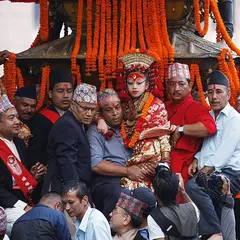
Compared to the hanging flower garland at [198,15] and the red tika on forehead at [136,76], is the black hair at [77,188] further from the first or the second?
the hanging flower garland at [198,15]

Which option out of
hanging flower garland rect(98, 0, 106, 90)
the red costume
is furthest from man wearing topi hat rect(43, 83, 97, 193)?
the red costume

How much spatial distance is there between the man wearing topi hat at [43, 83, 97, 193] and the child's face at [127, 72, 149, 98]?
0.41 meters

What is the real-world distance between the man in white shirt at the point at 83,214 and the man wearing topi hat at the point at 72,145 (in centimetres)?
61

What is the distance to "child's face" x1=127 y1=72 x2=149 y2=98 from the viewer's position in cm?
1006

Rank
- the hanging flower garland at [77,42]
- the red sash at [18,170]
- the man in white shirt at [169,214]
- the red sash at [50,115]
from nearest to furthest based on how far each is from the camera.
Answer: the man in white shirt at [169,214] → the red sash at [18,170] → the red sash at [50,115] → the hanging flower garland at [77,42]

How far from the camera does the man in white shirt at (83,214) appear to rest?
28.3 ft

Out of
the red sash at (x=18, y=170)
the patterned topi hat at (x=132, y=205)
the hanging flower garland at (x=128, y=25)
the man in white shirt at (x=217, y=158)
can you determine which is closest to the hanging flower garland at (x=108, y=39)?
the hanging flower garland at (x=128, y=25)

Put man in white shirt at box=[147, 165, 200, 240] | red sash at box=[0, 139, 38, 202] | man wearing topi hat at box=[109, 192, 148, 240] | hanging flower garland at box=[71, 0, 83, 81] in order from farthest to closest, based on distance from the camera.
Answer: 1. hanging flower garland at box=[71, 0, 83, 81]
2. red sash at box=[0, 139, 38, 202]
3. man wearing topi hat at box=[109, 192, 148, 240]
4. man in white shirt at box=[147, 165, 200, 240]

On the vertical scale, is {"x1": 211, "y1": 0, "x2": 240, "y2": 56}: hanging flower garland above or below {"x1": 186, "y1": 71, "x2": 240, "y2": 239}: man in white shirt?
above

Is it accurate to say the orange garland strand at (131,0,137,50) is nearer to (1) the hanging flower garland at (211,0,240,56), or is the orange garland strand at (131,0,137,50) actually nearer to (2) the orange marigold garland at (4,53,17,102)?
(1) the hanging flower garland at (211,0,240,56)

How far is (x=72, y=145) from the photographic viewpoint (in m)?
9.61

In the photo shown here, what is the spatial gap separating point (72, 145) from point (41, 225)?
1.19 metres

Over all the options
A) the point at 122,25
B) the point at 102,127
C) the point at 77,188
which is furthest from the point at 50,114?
the point at 77,188

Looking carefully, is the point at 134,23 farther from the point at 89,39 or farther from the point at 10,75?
the point at 10,75
